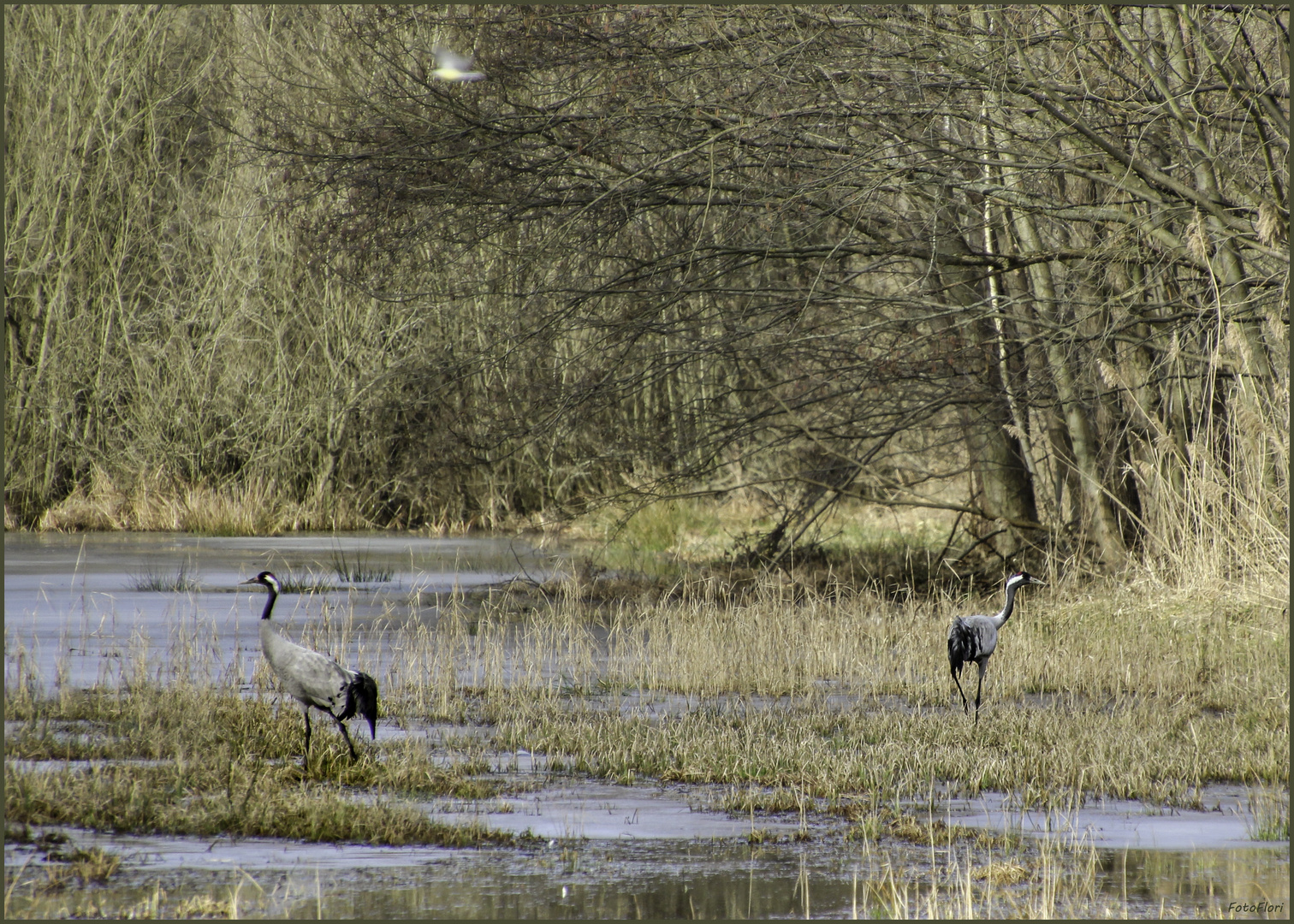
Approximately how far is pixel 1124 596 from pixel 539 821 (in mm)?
6979

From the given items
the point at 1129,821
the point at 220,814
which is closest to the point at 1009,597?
the point at 1129,821

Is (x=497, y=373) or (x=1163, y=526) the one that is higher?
(x=497, y=373)

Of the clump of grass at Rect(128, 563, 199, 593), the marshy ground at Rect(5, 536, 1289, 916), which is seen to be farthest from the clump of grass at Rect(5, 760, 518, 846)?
the clump of grass at Rect(128, 563, 199, 593)

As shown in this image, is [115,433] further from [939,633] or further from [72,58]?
[939,633]

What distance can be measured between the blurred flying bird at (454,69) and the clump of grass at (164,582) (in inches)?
218

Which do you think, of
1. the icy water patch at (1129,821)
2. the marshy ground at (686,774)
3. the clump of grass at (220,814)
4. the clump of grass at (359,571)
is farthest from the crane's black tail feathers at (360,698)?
the clump of grass at (359,571)

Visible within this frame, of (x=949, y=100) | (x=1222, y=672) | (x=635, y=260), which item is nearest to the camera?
(x=1222, y=672)

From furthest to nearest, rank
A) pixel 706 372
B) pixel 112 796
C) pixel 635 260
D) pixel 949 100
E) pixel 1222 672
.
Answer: pixel 706 372, pixel 635 260, pixel 949 100, pixel 1222 672, pixel 112 796

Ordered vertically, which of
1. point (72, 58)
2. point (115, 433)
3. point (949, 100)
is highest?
point (72, 58)

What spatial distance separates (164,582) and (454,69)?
6546 millimetres

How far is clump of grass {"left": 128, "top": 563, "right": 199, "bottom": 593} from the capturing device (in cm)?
1391

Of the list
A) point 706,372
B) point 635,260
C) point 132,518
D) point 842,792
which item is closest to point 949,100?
point 635,260

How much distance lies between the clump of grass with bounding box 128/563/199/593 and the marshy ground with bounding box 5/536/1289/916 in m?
2.61

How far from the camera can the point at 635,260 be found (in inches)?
470
